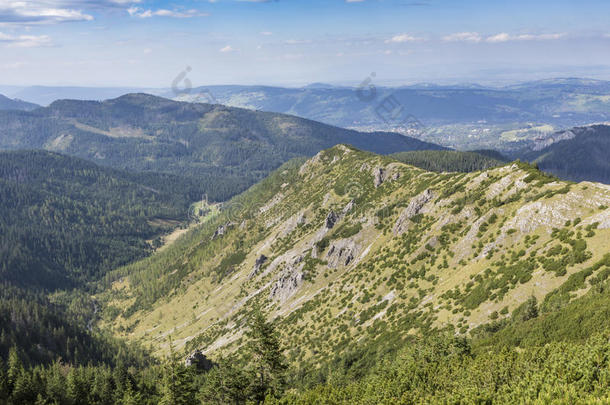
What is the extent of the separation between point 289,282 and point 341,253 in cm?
2535

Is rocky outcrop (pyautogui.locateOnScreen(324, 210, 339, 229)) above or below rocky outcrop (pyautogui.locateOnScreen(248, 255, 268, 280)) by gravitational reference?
above

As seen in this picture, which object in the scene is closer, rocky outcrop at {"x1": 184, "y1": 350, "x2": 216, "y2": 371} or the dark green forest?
the dark green forest

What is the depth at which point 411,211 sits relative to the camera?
118688mm

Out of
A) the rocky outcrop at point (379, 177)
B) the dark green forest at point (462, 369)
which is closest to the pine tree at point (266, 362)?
the dark green forest at point (462, 369)

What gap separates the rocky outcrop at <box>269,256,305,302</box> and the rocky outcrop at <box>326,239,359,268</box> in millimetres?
12475

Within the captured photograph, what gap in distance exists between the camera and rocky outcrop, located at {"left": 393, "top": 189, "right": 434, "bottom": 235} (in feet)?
379

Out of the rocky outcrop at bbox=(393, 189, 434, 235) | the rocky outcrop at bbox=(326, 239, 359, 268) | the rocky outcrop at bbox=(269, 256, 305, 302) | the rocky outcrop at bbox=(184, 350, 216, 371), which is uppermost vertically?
the rocky outcrop at bbox=(393, 189, 434, 235)

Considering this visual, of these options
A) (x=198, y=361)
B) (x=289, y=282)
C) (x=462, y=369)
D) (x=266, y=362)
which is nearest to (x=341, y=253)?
(x=289, y=282)

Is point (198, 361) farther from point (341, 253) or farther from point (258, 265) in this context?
point (258, 265)

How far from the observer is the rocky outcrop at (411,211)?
11556 cm

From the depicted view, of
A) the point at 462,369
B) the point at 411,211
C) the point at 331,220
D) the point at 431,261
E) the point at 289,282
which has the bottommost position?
the point at 289,282

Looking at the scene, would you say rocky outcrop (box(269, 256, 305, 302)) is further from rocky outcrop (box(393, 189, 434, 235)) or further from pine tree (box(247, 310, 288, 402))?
pine tree (box(247, 310, 288, 402))

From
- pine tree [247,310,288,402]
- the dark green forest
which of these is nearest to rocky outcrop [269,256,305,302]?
the dark green forest

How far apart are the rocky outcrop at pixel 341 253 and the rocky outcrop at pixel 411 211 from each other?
57.0 feet
